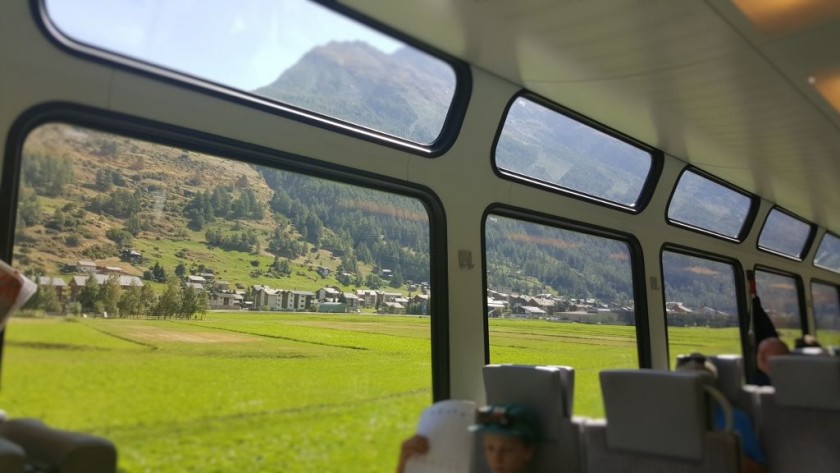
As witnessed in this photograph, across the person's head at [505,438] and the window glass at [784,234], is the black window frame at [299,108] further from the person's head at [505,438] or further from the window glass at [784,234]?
the window glass at [784,234]

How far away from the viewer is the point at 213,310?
232cm

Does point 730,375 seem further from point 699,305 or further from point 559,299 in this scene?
point 699,305

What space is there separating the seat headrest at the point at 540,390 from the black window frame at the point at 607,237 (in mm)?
596

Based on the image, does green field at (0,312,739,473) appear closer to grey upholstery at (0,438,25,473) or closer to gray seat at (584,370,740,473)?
gray seat at (584,370,740,473)

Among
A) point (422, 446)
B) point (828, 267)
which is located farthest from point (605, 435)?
point (828, 267)

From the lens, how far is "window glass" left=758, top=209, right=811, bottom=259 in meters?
7.43

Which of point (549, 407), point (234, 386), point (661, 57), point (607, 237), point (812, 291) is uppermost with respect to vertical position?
point (661, 57)

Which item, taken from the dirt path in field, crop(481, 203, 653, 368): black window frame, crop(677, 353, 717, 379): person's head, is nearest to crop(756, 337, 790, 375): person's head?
crop(677, 353, 717, 379): person's head

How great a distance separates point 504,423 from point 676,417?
2.14ft

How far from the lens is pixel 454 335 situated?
10.1 feet

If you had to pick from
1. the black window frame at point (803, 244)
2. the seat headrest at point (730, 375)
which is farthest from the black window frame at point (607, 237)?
the black window frame at point (803, 244)

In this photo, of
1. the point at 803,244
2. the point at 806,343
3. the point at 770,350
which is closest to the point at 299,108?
the point at 770,350

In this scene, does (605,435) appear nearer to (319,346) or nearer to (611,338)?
(319,346)

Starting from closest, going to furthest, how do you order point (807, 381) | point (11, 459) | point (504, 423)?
point (11, 459)
point (504, 423)
point (807, 381)
